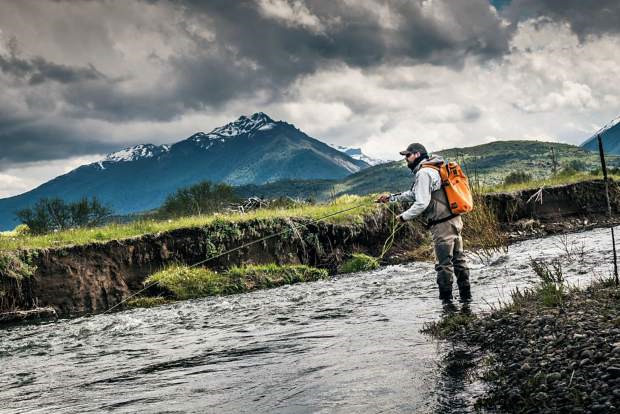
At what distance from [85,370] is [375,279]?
30.0 ft

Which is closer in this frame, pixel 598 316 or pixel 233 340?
pixel 598 316

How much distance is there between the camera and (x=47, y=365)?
27.0 feet

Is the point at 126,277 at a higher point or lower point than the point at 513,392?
higher

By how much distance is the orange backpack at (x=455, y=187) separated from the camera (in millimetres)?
9906

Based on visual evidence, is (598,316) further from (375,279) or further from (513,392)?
(375,279)

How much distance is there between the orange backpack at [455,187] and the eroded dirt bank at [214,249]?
17.7 feet

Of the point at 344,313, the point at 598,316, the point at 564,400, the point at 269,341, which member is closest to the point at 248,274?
the point at 344,313

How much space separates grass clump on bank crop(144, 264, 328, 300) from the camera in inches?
628

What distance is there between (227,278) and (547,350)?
12601mm

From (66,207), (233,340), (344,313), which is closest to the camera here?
(233,340)

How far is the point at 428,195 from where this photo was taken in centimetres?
984

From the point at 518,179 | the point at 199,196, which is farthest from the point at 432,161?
the point at 199,196

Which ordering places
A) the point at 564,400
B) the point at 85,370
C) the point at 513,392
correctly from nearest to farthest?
1. the point at 564,400
2. the point at 513,392
3. the point at 85,370

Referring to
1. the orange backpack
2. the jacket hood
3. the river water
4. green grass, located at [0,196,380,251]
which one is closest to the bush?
green grass, located at [0,196,380,251]
